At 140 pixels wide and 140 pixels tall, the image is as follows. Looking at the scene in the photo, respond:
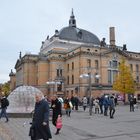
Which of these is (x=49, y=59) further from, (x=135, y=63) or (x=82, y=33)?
(x=135, y=63)

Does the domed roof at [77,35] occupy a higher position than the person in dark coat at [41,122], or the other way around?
the domed roof at [77,35]

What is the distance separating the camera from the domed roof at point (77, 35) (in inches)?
3273

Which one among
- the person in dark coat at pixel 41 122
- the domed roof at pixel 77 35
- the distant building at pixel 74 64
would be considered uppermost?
the domed roof at pixel 77 35

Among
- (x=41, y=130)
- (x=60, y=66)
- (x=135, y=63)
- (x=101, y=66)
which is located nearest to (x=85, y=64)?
(x=101, y=66)

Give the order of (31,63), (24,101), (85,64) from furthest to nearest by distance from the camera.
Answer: (31,63) < (85,64) < (24,101)

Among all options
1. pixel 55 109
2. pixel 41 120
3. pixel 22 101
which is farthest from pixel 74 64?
pixel 41 120

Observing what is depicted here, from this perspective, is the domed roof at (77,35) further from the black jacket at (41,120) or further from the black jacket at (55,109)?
the black jacket at (41,120)

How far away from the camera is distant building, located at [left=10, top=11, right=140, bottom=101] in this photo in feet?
231

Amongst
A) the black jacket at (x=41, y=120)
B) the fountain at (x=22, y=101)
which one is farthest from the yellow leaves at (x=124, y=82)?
the black jacket at (x=41, y=120)

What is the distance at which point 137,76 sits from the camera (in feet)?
264

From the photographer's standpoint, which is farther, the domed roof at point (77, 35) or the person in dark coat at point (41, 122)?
the domed roof at point (77, 35)

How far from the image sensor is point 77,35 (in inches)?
3346

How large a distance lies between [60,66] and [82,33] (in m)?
13.7

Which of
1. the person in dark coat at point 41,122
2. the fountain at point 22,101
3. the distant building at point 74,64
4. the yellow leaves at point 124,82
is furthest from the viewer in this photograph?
the distant building at point 74,64
